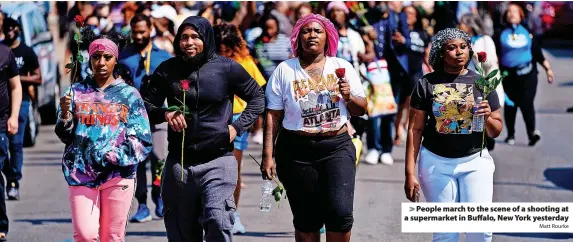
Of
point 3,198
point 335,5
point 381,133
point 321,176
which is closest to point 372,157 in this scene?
point 381,133

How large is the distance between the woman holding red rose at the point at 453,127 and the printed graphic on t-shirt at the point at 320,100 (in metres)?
0.53

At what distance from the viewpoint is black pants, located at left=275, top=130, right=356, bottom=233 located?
782 centimetres

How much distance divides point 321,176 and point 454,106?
90 centimetres

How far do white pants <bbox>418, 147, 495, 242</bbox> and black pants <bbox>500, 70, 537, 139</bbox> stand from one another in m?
8.66

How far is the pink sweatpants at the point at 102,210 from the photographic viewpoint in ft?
25.5

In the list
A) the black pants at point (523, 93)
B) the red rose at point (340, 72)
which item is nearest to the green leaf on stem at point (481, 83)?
the red rose at point (340, 72)

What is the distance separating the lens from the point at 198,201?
7.86 metres

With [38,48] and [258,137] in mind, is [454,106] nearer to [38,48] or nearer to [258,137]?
[258,137]

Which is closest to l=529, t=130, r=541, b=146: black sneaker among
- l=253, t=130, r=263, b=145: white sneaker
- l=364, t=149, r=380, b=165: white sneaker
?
l=364, t=149, r=380, b=165: white sneaker

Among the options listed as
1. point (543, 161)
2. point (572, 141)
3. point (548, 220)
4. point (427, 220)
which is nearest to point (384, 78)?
point (543, 161)

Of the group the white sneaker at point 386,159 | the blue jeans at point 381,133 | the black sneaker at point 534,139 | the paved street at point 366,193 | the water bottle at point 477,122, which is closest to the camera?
the water bottle at point 477,122

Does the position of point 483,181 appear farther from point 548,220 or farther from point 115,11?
point 115,11

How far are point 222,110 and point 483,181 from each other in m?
1.63

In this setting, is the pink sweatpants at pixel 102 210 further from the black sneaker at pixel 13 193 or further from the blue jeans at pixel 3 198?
the black sneaker at pixel 13 193
